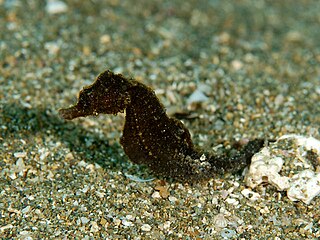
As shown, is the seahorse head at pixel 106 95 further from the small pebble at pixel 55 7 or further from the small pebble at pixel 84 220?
the small pebble at pixel 55 7

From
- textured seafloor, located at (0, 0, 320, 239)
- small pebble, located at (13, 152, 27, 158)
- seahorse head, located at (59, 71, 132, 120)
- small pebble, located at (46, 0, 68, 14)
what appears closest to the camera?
seahorse head, located at (59, 71, 132, 120)

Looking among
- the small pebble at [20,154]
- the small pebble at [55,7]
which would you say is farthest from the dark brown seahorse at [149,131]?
the small pebble at [55,7]

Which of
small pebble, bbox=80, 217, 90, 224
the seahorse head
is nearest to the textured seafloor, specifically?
small pebble, bbox=80, 217, 90, 224

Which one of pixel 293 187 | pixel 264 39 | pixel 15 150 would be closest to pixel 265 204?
pixel 293 187

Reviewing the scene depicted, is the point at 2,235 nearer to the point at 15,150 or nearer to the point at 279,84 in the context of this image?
the point at 15,150

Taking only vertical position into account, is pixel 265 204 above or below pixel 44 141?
above

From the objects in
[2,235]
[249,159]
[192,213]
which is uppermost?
[249,159]

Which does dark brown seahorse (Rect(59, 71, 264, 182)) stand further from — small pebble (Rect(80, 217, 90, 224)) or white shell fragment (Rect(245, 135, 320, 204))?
small pebble (Rect(80, 217, 90, 224))
